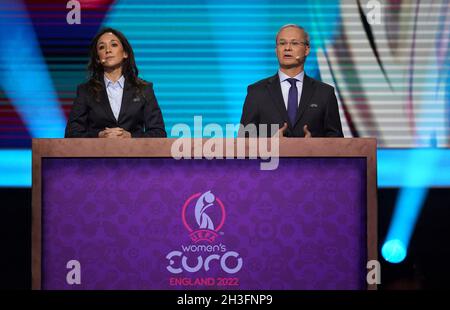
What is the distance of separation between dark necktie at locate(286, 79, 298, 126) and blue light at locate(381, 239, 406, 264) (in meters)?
2.24

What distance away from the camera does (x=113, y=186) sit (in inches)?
155

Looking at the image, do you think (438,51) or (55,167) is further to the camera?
(438,51)

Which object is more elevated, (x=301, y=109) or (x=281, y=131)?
(x=301, y=109)

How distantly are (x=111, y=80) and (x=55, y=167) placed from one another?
84 centimetres

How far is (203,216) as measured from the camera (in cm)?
394

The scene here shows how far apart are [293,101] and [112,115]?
0.89 meters

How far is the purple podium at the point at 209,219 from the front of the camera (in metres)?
3.93

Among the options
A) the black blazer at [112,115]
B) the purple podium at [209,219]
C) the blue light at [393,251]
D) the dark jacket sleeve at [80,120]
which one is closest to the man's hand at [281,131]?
the purple podium at [209,219]

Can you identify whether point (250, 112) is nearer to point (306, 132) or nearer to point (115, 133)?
point (306, 132)

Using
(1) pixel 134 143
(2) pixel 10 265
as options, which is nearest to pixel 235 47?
A: (2) pixel 10 265

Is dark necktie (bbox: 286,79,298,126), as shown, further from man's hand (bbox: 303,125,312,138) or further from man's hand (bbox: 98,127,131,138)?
man's hand (bbox: 98,127,131,138)

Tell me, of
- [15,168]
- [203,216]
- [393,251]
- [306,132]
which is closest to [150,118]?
[306,132]

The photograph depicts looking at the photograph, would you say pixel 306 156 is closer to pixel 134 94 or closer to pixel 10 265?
pixel 134 94
